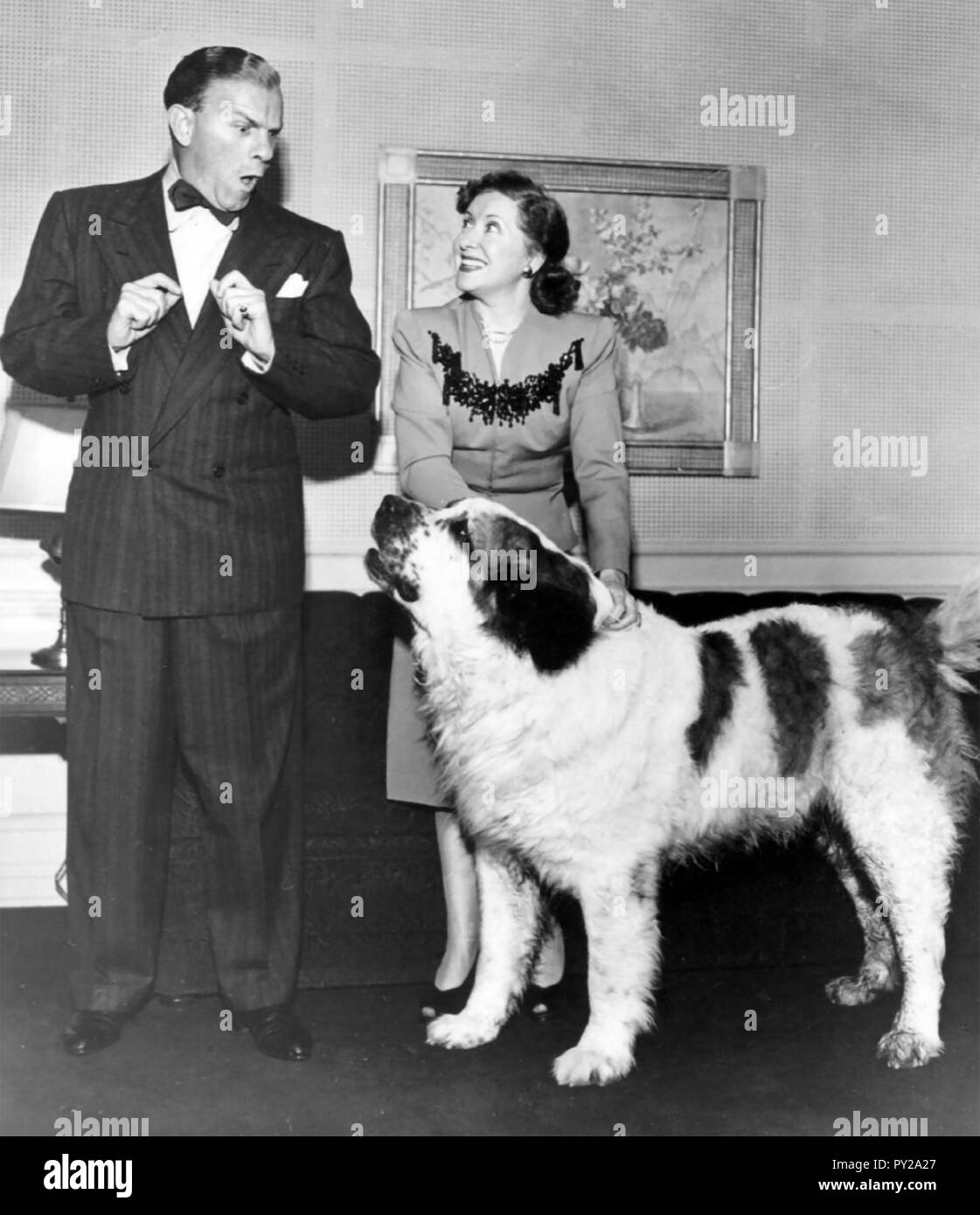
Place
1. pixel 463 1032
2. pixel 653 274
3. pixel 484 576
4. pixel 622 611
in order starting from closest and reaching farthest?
pixel 484 576 < pixel 622 611 < pixel 463 1032 < pixel 653 274

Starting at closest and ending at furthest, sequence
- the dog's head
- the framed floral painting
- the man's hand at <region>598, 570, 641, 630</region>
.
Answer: the dog's head → the man's hand at <region>598, 570, 641, 630</region> → the framed floral painting

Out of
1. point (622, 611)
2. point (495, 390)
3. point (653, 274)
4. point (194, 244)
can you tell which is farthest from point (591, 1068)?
point (653, 274)

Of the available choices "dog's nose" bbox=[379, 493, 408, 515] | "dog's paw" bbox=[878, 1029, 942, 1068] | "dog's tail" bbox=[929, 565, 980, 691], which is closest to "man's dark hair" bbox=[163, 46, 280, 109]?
"dog's nose" bbox=[379, 493, 408, 515]

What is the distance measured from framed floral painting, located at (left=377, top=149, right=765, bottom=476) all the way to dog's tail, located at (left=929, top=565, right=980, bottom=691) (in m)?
1.60

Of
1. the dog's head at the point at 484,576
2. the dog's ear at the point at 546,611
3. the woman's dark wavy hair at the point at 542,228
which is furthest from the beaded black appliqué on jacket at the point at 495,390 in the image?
the dog's ear at the point at 546,611

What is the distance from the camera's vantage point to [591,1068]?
9.57 feet

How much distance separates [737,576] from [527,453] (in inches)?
69.7

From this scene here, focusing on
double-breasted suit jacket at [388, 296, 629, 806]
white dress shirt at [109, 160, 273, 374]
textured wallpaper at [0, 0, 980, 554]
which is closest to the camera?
white dress shirt at [109, 160, 273, 374]

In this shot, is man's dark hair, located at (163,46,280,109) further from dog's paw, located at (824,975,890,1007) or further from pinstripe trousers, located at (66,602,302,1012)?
dog's paw, located at (824,975,890,1007)

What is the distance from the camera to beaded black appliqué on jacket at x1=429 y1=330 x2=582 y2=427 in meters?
3.11

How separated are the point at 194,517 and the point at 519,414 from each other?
0.78 m

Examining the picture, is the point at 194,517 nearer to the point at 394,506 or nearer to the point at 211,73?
the point at 394,506

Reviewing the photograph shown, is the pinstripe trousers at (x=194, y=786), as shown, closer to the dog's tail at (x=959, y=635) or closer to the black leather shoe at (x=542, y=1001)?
the black leather shoe at (x=542, y=1001)

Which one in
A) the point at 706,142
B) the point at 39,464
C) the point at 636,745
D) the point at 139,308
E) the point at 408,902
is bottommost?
the point at 408,902
